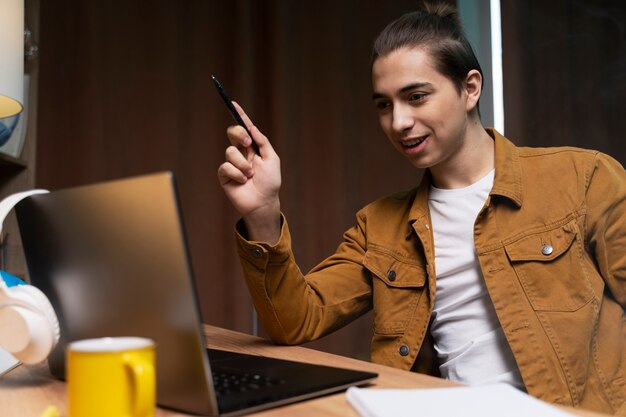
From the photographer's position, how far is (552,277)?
1.06m

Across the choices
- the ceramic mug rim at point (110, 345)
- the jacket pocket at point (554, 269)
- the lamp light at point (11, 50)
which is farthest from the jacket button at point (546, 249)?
the lamp light at point (11, 50)

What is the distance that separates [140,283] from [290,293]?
1.68ft

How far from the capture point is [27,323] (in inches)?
24.6

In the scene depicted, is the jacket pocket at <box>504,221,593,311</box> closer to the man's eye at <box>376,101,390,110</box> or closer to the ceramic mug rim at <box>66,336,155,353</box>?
the man's eye at <box>376,101,390,110</box>

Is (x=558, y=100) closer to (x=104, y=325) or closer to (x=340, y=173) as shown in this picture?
(x=340, y=173)

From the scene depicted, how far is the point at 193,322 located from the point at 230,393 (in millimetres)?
125

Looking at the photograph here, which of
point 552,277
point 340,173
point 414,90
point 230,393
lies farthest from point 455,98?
point 340,173

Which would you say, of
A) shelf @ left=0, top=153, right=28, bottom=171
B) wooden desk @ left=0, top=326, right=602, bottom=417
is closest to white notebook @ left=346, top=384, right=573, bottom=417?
wooden desk @ left=0, top=326, right=602, bottom=417

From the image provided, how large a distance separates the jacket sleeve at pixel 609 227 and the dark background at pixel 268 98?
111 centimetres

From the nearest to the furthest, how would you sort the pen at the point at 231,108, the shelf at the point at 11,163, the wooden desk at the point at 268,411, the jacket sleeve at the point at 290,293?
the wooden desk at the point at 268,411
the pen at the point at 231,108
the jacket sleeve at the point at 290,293
the shelf at the point at 11,163

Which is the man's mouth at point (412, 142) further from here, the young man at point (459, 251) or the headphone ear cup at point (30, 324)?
the headphone ear cup at point (30, 324)

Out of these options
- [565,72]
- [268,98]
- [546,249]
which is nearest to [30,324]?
[546,249]

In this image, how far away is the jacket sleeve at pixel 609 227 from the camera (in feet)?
3.44

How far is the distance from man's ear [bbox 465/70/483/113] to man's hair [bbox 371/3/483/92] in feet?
0.04
